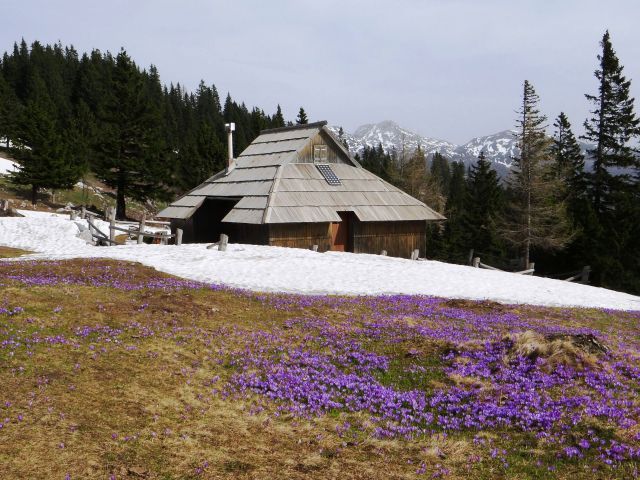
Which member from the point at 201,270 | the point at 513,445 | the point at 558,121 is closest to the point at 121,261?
the point at 201,270

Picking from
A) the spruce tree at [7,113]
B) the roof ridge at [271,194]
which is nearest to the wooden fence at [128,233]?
the roof ridge at [271,194]

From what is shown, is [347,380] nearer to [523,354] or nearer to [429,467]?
[429,467]

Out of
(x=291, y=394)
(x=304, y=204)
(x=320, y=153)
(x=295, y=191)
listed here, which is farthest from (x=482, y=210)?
(x=291, y=394)

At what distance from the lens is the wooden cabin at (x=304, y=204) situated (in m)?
30.9

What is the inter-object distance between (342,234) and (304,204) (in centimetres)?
405

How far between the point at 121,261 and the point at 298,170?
51.6ft

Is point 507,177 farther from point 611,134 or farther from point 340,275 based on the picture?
point 340,275

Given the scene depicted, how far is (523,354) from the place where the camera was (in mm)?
10672

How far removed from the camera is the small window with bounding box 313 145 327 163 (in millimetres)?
36469

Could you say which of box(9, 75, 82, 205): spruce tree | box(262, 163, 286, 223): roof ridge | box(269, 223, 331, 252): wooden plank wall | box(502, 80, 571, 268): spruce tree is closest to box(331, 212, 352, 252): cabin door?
box(269, 223, 331, 252): wooden plank wall

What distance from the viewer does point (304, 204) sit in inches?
1239

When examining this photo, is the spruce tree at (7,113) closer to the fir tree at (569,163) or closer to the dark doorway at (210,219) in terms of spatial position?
the dark doorway at (210,219)

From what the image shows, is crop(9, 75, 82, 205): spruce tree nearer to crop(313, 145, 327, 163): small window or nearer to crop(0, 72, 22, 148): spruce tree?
crop(0, 72, 22, 148): spruce tree

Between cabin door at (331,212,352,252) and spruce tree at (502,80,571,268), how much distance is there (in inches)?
680
